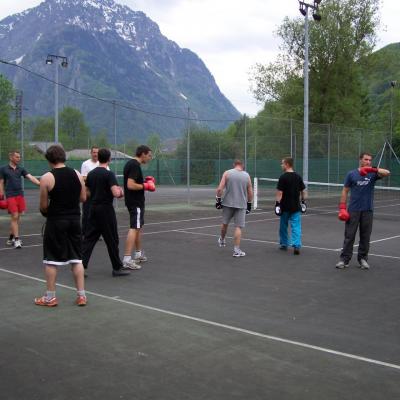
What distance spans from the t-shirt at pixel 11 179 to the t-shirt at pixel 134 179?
322 centimetres

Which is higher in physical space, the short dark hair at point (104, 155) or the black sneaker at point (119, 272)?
the short dark hair at point (104, 155)

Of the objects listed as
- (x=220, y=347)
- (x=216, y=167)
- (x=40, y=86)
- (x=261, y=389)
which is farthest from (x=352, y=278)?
(x=40, y=86)

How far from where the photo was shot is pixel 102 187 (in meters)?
7.77

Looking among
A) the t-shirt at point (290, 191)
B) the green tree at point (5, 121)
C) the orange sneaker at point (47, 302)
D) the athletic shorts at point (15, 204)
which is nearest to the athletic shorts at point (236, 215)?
the t-shirt at point (290, 191)

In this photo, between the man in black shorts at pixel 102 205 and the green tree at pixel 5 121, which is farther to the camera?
the green tree at pixel 5 121

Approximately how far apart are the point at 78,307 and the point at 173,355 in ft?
6.21

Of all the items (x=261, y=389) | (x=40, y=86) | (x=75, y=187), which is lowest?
(x=261, y=389)

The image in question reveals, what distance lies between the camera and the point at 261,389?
4.11m

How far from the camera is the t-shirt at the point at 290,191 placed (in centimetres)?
1046

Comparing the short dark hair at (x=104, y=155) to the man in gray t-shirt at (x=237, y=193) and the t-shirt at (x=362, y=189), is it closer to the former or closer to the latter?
the man in gray t-shirt at (x=237, y=193)

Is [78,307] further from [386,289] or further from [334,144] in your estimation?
[334,144]

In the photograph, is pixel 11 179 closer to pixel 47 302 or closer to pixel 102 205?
pixel 102 205

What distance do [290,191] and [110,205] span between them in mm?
3907

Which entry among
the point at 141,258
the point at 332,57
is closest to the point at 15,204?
the point at 141,258
